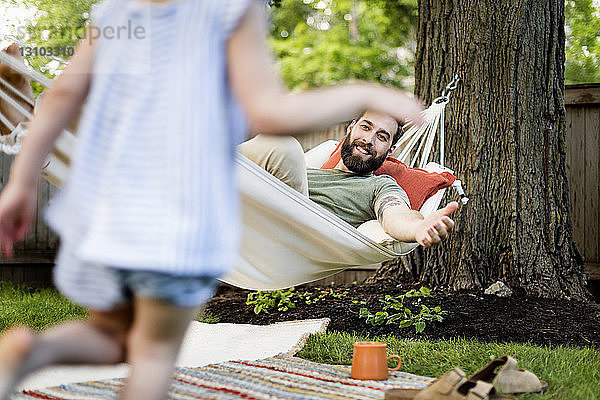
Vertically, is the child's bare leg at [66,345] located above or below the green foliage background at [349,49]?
below

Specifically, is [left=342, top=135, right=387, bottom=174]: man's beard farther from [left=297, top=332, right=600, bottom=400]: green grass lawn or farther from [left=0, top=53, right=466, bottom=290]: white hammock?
[left=297, top=332, right=600, bottom=400]: green grass lawn

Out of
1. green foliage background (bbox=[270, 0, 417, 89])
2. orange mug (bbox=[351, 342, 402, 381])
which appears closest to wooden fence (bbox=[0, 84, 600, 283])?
orange mug (bbox=[351, 342, 402, 381])

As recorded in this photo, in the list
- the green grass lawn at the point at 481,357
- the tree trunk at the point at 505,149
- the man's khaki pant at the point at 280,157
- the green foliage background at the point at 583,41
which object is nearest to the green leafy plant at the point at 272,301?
A: the tree trunk at the point at 505,149

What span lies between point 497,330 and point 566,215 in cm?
91

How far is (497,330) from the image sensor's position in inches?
109

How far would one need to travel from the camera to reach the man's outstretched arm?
1.88 meters

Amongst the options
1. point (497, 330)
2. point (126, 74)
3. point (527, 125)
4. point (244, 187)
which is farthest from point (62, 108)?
point (527, 125)

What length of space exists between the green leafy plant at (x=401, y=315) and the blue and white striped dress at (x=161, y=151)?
197 cm

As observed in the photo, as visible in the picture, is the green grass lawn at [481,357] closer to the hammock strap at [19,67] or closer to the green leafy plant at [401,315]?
the green leafy plant at [401,315]

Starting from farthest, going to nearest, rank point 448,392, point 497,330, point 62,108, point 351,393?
point 497,330
point 351,393
point 448,392
point 62,108

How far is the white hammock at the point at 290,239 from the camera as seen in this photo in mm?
2008

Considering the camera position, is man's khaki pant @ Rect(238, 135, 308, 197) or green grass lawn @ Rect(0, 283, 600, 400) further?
man's khaki pant @ Rect(238, 135, 308, 197)

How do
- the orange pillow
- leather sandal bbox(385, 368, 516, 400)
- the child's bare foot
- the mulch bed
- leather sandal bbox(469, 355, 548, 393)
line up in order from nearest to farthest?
the child's bare foot < leather sandal bbox(385, 368, 516, 400) < leather sandal bbox(469, 355, 548, 393) < the orange pillow < the mulch bed

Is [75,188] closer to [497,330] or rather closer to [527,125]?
[497,330]
